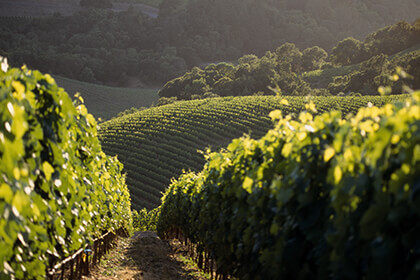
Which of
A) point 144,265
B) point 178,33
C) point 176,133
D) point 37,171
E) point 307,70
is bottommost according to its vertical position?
point 37,171

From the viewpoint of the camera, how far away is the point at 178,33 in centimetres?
13062

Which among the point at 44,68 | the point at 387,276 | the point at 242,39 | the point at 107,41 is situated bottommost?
the point at 387,276

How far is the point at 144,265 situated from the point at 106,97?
88319 mm

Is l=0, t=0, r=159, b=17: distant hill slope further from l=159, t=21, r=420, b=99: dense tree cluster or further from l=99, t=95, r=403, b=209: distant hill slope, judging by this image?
l=99, t=95, r=403, b=209: distant hill slope

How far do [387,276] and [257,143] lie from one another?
317cm

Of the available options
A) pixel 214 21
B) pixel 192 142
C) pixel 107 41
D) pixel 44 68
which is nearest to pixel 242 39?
pixel 214 21

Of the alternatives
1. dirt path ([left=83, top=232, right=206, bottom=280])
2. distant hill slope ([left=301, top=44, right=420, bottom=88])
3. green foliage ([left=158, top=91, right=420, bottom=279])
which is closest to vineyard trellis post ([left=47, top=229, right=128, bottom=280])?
dirt path ([left=83, top=232, right=206, bottom=280])

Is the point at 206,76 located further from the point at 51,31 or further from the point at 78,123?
the point at 78,123

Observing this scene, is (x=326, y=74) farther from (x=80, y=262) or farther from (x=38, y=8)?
(x=38, y=8)

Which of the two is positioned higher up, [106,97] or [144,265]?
[106,97]

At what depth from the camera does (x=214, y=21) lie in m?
138

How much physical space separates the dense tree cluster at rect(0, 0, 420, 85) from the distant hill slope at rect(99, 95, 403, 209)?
50.4 m

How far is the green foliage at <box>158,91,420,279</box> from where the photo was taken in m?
2.23

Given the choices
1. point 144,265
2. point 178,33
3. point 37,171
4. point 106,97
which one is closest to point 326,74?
point 106,97
